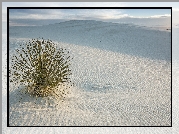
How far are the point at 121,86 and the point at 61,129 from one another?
2.53 ft

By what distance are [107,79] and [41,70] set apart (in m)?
0.70

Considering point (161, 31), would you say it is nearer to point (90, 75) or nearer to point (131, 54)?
point (131, 54)

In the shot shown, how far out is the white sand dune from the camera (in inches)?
205

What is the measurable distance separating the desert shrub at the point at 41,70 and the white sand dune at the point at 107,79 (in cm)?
9

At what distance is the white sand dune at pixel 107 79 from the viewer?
17.1 ft

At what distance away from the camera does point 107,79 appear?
211 inches

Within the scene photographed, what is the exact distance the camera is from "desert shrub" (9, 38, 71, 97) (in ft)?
17.3

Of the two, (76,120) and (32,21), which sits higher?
(32,21)

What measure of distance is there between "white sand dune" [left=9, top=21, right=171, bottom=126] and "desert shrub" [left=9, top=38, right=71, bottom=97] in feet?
0.29

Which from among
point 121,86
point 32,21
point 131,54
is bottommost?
point 121,86

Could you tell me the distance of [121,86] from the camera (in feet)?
17.5

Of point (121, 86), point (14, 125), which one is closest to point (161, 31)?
point (121, 86)

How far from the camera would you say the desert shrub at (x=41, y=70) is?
5.28 m

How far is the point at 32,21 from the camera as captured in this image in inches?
208
